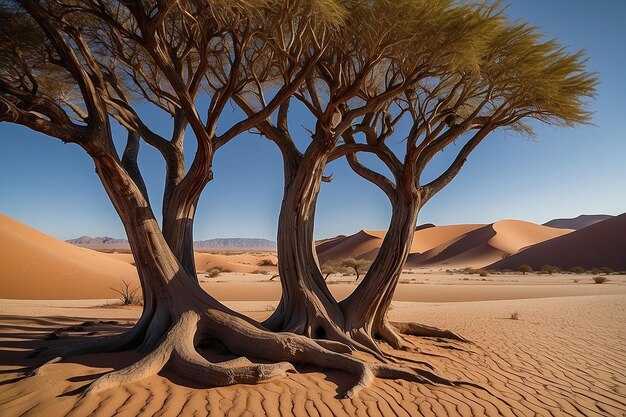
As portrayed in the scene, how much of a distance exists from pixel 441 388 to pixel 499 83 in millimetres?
6013

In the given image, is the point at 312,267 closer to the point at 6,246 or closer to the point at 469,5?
the point at 469,5

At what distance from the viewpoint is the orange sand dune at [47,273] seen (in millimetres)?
20141

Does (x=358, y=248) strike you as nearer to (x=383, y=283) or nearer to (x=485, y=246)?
(x=485, y=246)

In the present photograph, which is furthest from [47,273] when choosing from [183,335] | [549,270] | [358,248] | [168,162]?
[358,248]

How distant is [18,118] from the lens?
4484 mm

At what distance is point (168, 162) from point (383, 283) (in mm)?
4440

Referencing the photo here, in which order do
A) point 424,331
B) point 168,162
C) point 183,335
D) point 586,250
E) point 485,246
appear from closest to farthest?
point 183,335 → point 168,162 → point 424,331 → point 586,250 → point 485,246

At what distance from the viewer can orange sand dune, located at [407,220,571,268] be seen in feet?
191

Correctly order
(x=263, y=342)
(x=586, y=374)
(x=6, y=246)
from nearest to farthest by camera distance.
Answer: (x=263, y=342) → (x=586, y=374) → (x=6, y=246)

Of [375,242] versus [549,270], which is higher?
[375,242]

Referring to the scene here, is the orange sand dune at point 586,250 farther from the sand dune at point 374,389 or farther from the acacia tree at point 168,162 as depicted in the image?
the acacia tree at point 168,162

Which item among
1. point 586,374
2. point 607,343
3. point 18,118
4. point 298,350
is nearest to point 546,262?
point 607,343

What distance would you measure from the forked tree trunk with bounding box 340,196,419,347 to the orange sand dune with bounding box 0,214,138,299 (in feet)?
57.5

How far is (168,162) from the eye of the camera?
273 inches
